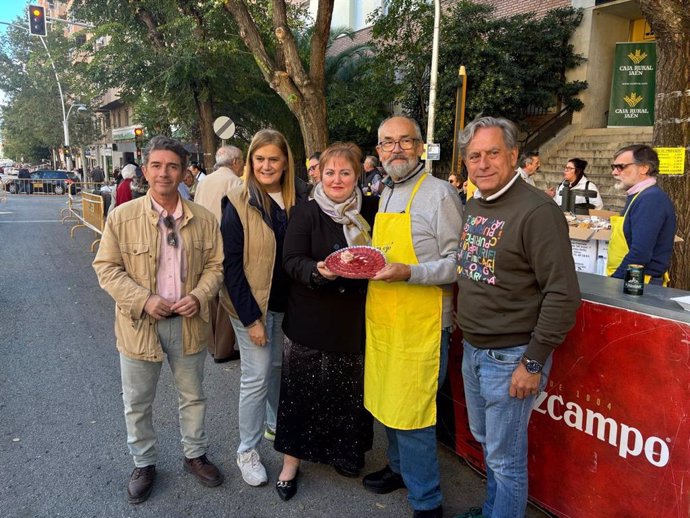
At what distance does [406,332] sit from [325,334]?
49cm

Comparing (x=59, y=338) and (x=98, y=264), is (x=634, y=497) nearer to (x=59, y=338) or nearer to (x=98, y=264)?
(x=98, y=264)

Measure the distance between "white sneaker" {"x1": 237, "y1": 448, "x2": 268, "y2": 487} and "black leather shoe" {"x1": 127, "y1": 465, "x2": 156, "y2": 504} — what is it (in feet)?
1.70

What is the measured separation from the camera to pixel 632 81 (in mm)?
13312

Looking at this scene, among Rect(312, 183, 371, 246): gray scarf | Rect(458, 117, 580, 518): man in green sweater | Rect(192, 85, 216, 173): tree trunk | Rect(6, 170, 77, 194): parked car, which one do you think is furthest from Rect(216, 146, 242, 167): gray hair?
Rect(6, 170, 77, 194): parked car

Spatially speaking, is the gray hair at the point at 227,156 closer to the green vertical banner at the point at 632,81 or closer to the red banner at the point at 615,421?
the red banner at the point at 615,421

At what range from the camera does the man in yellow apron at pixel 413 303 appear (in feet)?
8.10

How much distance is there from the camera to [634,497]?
7.41ft

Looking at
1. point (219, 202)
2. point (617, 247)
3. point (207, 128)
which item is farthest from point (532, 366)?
point (207, 128)

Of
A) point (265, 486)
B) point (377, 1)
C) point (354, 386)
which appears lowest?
point (265, 486)

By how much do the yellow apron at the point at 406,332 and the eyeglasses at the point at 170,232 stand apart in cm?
115

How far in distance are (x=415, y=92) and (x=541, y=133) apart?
4116 millimetres

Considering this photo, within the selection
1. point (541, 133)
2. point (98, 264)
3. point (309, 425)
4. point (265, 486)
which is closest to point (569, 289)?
point (309, 425)

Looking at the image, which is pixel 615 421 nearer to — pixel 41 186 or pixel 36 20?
pixel 36 20

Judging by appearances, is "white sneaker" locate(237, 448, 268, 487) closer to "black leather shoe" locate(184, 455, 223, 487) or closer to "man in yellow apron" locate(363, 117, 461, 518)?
"black leather shoe" locate(184, 455, 223, 487)
